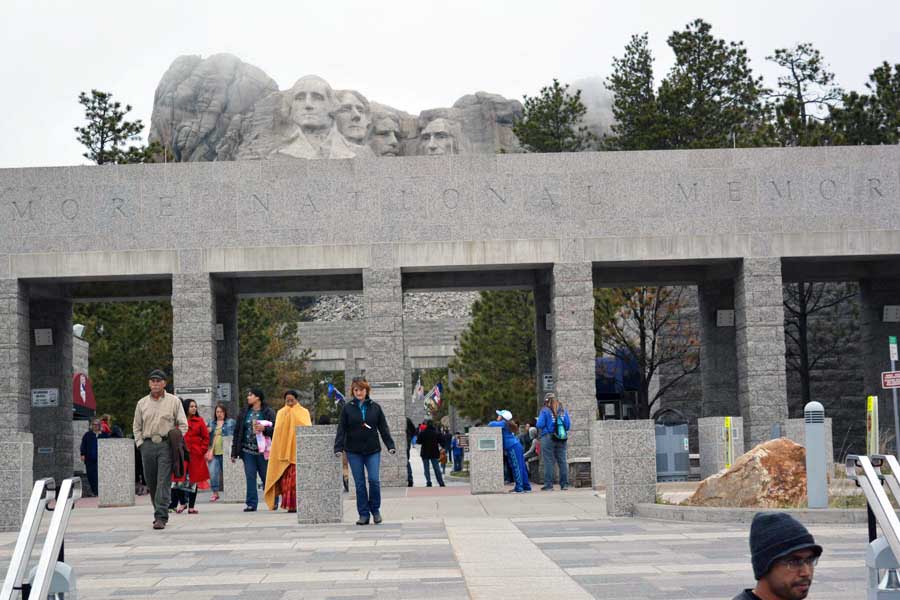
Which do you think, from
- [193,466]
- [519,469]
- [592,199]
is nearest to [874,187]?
[592,199]

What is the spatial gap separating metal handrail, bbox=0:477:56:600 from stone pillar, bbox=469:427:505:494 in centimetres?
1556

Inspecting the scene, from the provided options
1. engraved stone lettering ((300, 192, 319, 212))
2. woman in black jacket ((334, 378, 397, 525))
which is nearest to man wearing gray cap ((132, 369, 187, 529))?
woman in black jacket ((334, 378, 397, 525))

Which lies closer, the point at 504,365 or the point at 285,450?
the point at 285,450

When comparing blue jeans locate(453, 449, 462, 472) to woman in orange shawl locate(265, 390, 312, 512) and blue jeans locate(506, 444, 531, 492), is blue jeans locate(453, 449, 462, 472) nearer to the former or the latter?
blue jeans locate(506, 444, 531, 492)

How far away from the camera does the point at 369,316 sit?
84.9 ft

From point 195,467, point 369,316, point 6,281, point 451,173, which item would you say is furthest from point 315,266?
point 195,467

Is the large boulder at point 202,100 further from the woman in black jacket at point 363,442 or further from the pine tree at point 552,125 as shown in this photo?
the woman in black jacket at point 363,442

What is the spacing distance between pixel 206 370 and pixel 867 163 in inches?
536

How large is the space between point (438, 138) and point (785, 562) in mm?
103074

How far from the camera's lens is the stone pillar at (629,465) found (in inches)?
616

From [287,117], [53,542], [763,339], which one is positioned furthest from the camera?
[287,117]

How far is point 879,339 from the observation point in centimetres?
2833

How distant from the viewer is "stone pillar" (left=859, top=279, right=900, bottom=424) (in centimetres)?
2827

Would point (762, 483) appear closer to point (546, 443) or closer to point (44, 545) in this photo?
point (546, 443)
